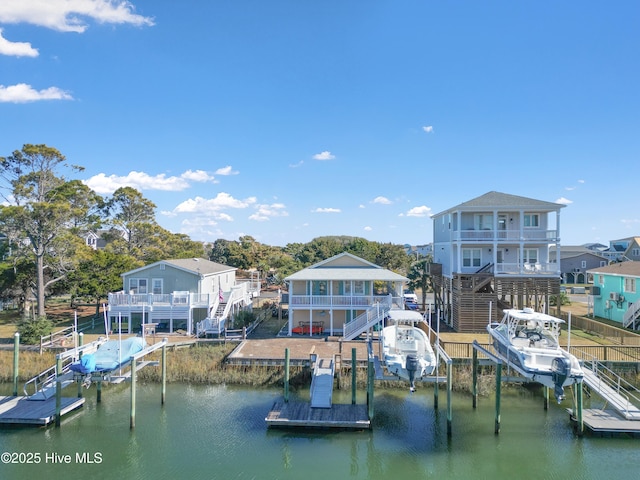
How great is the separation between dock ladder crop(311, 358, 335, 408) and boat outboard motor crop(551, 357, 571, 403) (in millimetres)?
8810

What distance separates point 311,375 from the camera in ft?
68.6

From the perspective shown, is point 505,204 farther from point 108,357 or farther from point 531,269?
point 108,357

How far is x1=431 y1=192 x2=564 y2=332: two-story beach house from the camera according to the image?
27.8 meters

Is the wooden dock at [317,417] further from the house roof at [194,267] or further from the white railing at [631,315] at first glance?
the white railing at [631,315]

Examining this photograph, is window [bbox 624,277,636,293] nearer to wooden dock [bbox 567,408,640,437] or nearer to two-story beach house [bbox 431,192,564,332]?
two-story beach house [bbox 431,192,564,332]

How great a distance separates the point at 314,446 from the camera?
15445mm

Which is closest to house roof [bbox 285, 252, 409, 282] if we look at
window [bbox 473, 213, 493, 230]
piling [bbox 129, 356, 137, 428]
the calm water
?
window [bbox 473, 213, 493, 230]

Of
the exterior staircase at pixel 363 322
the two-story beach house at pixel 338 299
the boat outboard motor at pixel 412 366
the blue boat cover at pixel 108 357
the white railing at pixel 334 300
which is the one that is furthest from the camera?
the white railing at pixel 334 300

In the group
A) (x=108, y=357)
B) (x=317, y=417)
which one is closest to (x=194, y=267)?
(x=108, y=357)

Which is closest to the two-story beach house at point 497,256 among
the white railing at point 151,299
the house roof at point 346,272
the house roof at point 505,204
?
the house roof at point 505,204

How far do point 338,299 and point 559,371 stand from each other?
1476cm

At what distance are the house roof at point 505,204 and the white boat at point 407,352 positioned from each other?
13.5 meters

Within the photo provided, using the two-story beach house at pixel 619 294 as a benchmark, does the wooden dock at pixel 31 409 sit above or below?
below

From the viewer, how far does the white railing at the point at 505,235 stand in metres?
28.6
